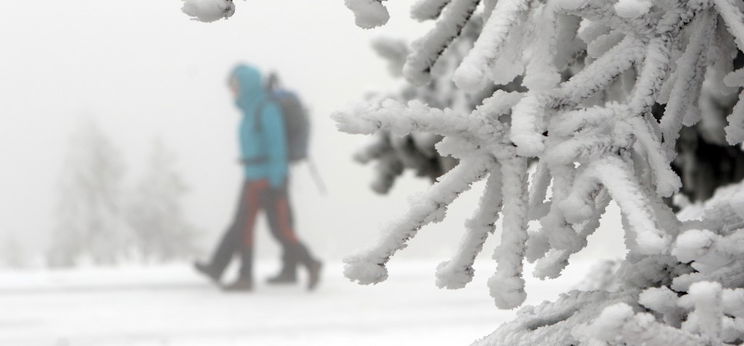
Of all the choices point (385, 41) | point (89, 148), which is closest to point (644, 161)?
point (385, 41)

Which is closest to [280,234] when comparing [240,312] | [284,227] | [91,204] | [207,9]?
[284,227]

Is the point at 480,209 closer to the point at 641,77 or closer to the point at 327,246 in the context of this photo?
the point at 641,77

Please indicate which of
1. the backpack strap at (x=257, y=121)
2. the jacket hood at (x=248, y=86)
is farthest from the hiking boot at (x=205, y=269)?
the jacket hood at (x=248, y=86)

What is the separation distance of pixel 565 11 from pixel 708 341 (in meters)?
0.50

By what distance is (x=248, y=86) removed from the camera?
8.97 m

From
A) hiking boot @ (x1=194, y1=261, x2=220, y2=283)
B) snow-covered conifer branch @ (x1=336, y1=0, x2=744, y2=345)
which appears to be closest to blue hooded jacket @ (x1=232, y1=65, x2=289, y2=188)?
hiking boot @ (x1=194, y1=261, x2=220, y2=283)

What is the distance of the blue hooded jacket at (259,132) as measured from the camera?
8867mm

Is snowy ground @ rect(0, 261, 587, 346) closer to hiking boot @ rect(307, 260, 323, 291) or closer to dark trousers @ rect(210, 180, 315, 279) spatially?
hiking boot @ rect(307, 260, 323, 291)

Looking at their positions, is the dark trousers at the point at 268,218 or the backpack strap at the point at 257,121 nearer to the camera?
the backpack strap at the point at 257,121

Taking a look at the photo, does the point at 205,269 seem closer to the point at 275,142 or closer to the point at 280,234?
the point at 280,234

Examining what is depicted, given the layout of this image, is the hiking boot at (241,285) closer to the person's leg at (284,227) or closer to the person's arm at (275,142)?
the person's leg at (284,227)

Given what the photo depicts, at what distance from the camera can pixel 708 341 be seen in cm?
137

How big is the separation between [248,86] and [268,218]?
116cm

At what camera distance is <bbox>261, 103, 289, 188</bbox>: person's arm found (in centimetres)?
884
